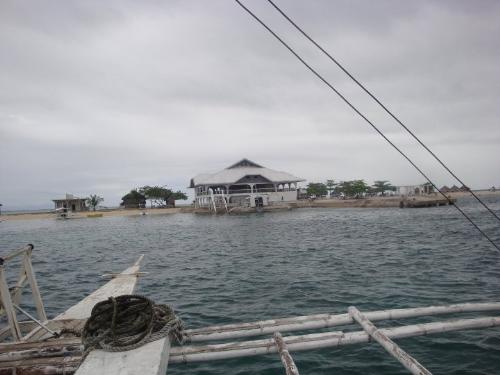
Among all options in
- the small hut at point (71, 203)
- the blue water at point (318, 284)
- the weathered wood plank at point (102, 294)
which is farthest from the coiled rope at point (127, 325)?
the small hut at point (71, 203)

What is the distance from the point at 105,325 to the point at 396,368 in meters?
5.17

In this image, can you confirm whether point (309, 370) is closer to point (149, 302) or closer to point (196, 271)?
point (149, 302)

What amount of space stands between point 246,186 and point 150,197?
3366 cm

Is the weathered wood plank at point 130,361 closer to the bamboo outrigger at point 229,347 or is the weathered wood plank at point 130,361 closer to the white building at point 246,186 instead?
the bamboo outrigger at point 229,347

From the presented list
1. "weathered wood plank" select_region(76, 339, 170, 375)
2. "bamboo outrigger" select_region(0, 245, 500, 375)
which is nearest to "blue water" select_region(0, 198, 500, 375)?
"bamboo outrigger" select_region(0, 245, 500, 375)

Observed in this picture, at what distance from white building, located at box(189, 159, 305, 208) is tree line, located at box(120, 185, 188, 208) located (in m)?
20.4

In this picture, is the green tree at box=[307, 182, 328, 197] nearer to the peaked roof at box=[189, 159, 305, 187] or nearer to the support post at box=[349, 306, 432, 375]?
the peaked roof at box=[189, 159, 305, 187]

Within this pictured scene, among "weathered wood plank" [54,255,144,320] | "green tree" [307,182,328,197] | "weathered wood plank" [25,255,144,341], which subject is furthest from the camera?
"green tree" [307,182,328,197]

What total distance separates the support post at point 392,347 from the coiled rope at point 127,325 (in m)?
2.54

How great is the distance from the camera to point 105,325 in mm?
4547

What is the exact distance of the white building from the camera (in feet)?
251

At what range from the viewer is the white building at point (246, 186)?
251 feet

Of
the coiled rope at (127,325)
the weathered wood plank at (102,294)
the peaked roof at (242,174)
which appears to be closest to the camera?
the coiled rope at (127,325)

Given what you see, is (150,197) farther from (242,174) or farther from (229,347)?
(229,347)
